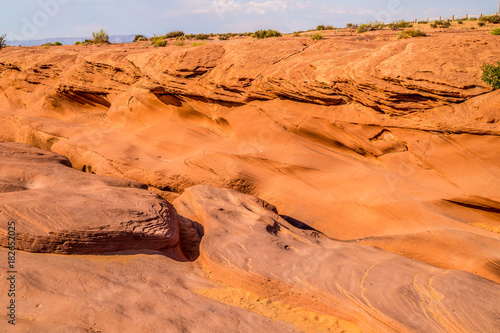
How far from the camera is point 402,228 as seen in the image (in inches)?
332

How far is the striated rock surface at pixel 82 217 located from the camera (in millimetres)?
6105

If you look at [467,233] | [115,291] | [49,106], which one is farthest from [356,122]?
[49,106]

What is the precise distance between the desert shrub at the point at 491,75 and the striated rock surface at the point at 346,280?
4692mm

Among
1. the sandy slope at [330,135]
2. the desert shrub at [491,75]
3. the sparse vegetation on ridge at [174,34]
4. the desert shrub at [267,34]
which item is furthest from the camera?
the sparse vegetation on ridge at [174,34]

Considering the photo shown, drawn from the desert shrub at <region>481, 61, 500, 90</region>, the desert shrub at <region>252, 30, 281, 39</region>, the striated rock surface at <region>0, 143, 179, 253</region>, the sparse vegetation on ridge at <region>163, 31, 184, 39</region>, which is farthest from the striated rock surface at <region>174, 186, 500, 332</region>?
the sparse vegetation on ridge at <region>163, 31, 184, 39</region>

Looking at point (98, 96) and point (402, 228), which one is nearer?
point (402, 228)

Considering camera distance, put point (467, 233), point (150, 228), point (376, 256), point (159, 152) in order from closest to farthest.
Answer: point (376, 256)
point (150, 228)
point (467, 233)
point (159, 152)

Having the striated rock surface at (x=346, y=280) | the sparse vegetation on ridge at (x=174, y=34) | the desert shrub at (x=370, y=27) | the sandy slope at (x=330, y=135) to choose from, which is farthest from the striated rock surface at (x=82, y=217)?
the sparse vegetation on ridge at (x=174, y=34)

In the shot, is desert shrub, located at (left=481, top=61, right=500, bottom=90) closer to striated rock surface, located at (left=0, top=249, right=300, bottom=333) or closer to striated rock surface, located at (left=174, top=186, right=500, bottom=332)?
striated rock surface, located at (left=174, top=186, right=500, bottom=332)

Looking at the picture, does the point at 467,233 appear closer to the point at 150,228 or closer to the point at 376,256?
the point at 376,256

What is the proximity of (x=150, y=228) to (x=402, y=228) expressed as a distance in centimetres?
567

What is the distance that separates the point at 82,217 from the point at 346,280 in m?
4.72

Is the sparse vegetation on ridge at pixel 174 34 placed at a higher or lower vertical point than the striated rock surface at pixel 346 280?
higher

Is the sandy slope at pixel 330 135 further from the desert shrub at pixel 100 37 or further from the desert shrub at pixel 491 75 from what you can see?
the desert shrub at pixel 100 37
